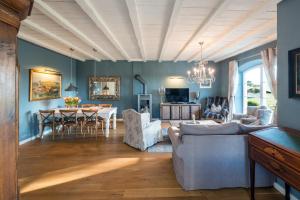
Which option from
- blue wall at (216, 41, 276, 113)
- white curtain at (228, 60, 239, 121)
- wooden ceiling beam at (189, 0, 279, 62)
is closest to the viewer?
wooden ceiling beam at (189, 0, 279, 62)

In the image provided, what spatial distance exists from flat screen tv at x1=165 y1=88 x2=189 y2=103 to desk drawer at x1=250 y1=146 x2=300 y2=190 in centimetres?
680

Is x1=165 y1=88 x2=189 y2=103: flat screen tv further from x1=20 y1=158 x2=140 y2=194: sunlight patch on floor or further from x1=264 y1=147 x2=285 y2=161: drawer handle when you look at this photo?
x1=264 y1=147 x2=285 y2=161: drawer handle

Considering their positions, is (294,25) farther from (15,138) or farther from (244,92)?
(244,92)

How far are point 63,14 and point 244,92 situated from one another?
6.96m

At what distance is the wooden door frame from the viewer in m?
0.74

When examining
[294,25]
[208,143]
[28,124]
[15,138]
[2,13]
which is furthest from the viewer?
[28,124]

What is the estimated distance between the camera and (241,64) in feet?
24.3

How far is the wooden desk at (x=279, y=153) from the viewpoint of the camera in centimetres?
169

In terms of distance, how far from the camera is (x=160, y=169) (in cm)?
361

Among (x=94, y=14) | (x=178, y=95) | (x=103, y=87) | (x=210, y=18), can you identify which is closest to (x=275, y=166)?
(x=210, y=18)

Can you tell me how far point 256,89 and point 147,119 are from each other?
4.47 m

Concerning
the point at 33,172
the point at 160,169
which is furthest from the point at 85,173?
the point at 160,169

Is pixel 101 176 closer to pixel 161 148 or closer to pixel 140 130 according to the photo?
pixel 140 130

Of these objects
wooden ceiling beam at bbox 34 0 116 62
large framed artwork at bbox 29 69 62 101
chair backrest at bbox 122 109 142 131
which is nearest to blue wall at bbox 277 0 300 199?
chair backrest at bbox 122 109 142 131
